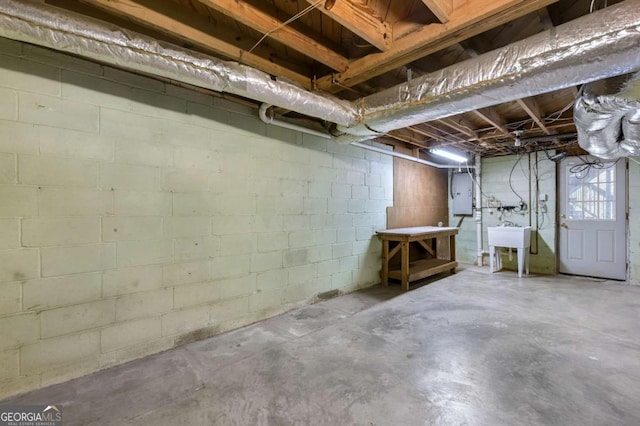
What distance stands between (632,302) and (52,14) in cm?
575

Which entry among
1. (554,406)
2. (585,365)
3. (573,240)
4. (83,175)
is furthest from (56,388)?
(573,240)

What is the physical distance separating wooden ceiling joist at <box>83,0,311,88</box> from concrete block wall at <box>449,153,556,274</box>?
16.7 feet

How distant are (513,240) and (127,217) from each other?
5226 millimetres

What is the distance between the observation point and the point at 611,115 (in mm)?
2223

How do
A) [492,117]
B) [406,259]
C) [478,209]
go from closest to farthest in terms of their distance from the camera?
[492,117] < [406,259] < [478,209]

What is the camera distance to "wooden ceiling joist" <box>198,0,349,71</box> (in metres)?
1.62

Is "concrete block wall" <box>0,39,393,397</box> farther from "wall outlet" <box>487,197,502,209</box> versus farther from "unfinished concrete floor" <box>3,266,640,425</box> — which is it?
"wall outlet" <box>487,197,502,209</box>

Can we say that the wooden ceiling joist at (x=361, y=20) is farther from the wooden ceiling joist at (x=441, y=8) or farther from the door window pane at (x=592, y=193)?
the door window pane at (x=592, y=193)

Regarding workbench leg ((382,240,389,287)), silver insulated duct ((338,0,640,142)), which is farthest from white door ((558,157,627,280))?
silver insulated duct ((338,0,640,142))

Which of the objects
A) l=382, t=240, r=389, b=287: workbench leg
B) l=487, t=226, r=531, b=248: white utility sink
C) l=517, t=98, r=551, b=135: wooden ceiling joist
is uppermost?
l=517, t=98, r=551, b=135: wooden ceiling joist

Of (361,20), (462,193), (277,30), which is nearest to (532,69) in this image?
(361,20)

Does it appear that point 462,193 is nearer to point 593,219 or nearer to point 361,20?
point 593,219

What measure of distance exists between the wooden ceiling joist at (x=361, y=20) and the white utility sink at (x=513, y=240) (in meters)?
4.03

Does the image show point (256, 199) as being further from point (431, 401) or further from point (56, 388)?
point (431, 401)
